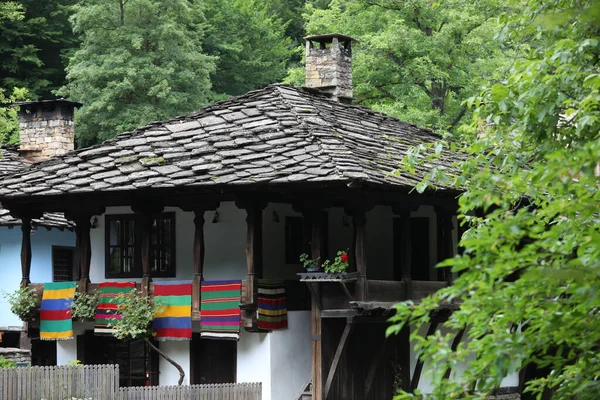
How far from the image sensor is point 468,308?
732 cm

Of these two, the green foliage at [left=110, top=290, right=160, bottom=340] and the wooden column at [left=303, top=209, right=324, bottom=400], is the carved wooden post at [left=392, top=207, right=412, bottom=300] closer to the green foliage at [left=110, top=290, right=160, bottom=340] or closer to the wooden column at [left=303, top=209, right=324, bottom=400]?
the wooden column at [left=303, top=209, right=324, bottom=400]

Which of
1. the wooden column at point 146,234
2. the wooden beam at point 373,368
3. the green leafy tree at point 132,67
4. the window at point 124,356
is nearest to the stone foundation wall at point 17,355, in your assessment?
the window at point 124,356

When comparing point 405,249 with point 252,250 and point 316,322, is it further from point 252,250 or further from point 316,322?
point 252,250

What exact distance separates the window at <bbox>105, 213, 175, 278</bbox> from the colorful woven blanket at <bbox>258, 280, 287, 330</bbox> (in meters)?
2.28

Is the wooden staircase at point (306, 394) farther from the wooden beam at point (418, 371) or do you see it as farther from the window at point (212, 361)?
the wooden beam at point (418, 371)

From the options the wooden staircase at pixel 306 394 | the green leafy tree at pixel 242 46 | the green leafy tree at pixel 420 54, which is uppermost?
the green leafy tree at pixel 242 46

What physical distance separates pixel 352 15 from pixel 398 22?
10.4 feet

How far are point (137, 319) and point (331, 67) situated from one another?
7.37 meters

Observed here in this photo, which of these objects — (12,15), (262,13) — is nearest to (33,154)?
(12,15)

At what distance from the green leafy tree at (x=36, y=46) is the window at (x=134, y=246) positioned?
812 inches

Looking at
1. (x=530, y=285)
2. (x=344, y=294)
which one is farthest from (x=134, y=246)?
(x=530, y=285)

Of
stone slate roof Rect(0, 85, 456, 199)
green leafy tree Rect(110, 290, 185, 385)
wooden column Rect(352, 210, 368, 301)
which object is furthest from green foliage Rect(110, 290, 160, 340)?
wooden column Rect(352, 210, 368, 301)

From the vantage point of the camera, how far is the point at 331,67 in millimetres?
22297

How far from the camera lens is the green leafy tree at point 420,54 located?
30.4 m
